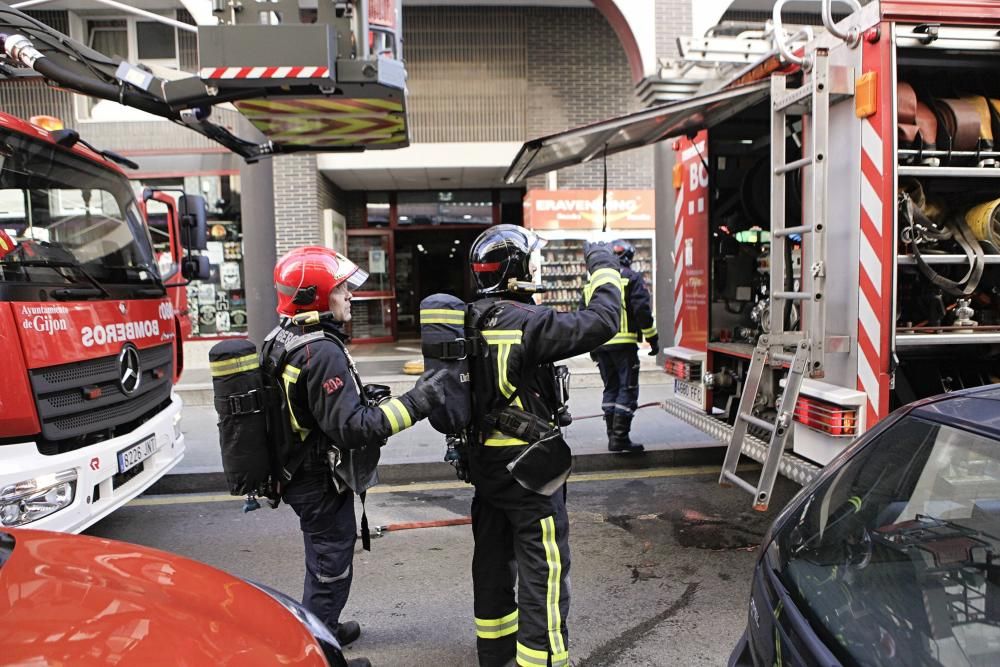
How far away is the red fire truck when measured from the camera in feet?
10.7

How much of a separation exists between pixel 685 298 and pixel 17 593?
5.03m

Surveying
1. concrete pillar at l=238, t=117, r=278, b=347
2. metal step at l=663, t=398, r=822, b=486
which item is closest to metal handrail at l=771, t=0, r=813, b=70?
metal step at l=663, t=398, r=822, b=486

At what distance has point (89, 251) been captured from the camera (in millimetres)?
4312

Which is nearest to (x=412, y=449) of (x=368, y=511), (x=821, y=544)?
(x=368, y=511)

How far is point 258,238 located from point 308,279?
23.5 ft

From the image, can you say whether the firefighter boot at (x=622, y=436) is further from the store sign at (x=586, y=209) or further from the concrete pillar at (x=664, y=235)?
the store sign at (x=586, y=209)

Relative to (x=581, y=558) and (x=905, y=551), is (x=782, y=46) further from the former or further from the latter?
(x=581, y=558)

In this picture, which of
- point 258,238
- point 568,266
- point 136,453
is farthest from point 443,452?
point 568,266

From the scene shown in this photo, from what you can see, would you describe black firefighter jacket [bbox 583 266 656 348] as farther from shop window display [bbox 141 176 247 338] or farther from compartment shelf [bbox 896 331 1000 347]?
shop window display [bbox 141 176 247 338]

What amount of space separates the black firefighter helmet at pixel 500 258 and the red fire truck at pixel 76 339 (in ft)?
7.66

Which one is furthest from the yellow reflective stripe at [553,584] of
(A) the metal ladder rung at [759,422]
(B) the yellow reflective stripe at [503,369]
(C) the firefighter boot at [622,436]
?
(C) the firefighter boot at [622,436]

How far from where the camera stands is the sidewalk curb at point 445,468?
Result: 5707mm

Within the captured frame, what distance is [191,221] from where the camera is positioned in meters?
5.18

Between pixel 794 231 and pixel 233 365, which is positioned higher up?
pixel 794 231
